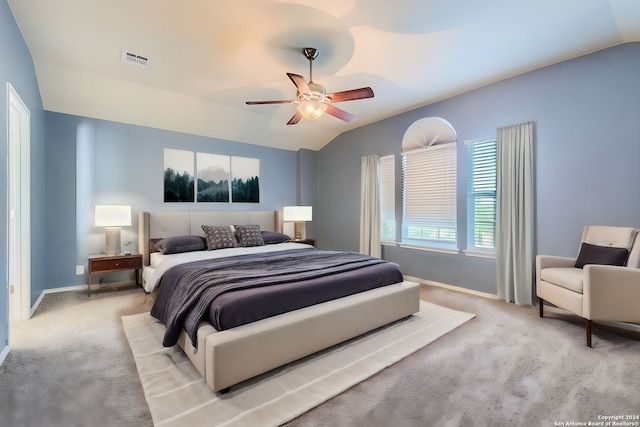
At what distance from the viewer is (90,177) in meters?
4.11

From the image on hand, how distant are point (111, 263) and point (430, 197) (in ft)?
15.5

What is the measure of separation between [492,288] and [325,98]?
3258mm

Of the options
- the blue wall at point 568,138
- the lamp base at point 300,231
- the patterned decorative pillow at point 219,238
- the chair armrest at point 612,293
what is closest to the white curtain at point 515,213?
the blue wall at point 568,138

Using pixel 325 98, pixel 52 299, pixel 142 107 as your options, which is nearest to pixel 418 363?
pixel 325 98

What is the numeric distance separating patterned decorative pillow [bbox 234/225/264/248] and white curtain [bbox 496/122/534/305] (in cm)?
338

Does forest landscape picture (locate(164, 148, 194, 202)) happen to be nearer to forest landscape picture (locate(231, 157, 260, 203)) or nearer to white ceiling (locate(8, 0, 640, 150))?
white ceiling (locate(8, 0, 640, 150))

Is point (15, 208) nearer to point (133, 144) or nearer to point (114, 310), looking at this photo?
point (114, 310)

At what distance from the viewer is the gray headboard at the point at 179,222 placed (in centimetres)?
430

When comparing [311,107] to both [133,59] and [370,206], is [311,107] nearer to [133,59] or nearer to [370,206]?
[133,59]

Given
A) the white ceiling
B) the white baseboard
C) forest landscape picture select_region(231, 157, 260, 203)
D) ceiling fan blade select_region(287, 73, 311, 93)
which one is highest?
the white ceiling

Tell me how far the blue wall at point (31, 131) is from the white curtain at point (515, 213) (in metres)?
5.02

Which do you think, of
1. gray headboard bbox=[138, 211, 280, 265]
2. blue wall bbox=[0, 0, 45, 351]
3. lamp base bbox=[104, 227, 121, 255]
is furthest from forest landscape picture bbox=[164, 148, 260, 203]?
blue wall bbox=[0, 0, 45, 351]

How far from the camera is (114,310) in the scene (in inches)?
132

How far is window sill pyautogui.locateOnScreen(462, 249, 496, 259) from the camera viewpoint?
3.85m
